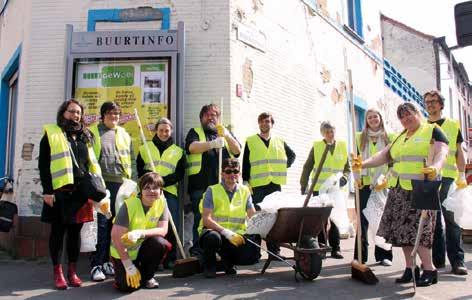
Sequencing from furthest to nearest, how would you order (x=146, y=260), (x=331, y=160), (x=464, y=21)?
(x=331, y=160)
(x=464, y=21)
(x=146, y=260)

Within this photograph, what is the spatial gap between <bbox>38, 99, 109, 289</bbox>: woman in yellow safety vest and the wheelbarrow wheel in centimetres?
204

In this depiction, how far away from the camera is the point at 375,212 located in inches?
191

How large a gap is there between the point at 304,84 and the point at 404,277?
426 centimetres

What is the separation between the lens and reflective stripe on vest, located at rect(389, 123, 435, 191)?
4113 mm

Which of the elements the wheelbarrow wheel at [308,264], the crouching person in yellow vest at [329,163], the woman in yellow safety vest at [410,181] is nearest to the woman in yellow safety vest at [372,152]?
the crouching person in yellow vest at [329,163]

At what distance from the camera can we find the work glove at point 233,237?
4320 millimetres

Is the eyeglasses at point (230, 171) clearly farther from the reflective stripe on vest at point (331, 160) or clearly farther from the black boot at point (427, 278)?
the black boot at point (427, 278)

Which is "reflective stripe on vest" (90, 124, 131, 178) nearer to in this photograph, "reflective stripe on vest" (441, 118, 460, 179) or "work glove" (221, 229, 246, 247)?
"work glove" (221, 229, 246, 247)

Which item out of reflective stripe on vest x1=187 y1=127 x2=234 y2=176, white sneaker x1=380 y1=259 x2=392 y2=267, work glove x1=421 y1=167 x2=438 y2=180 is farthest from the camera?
reflective stripe on vest x1=187 y1=127 x2=234 y2=176

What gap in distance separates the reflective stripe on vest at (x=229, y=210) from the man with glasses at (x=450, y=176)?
2010 millimetres

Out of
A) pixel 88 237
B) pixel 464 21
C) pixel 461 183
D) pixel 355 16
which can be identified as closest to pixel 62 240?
pixel 88 237

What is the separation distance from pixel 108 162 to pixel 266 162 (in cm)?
179

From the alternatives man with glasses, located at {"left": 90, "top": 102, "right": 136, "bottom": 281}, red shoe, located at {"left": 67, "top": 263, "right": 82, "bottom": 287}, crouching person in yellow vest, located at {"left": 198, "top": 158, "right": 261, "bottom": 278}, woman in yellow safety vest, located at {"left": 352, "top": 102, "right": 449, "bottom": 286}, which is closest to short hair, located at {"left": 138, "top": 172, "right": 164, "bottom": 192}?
crouching person in yellow vest, located at {"left": 198, "top": 158, "right": 261, "bottom": 278}

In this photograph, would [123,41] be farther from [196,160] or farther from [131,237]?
[131,237]
